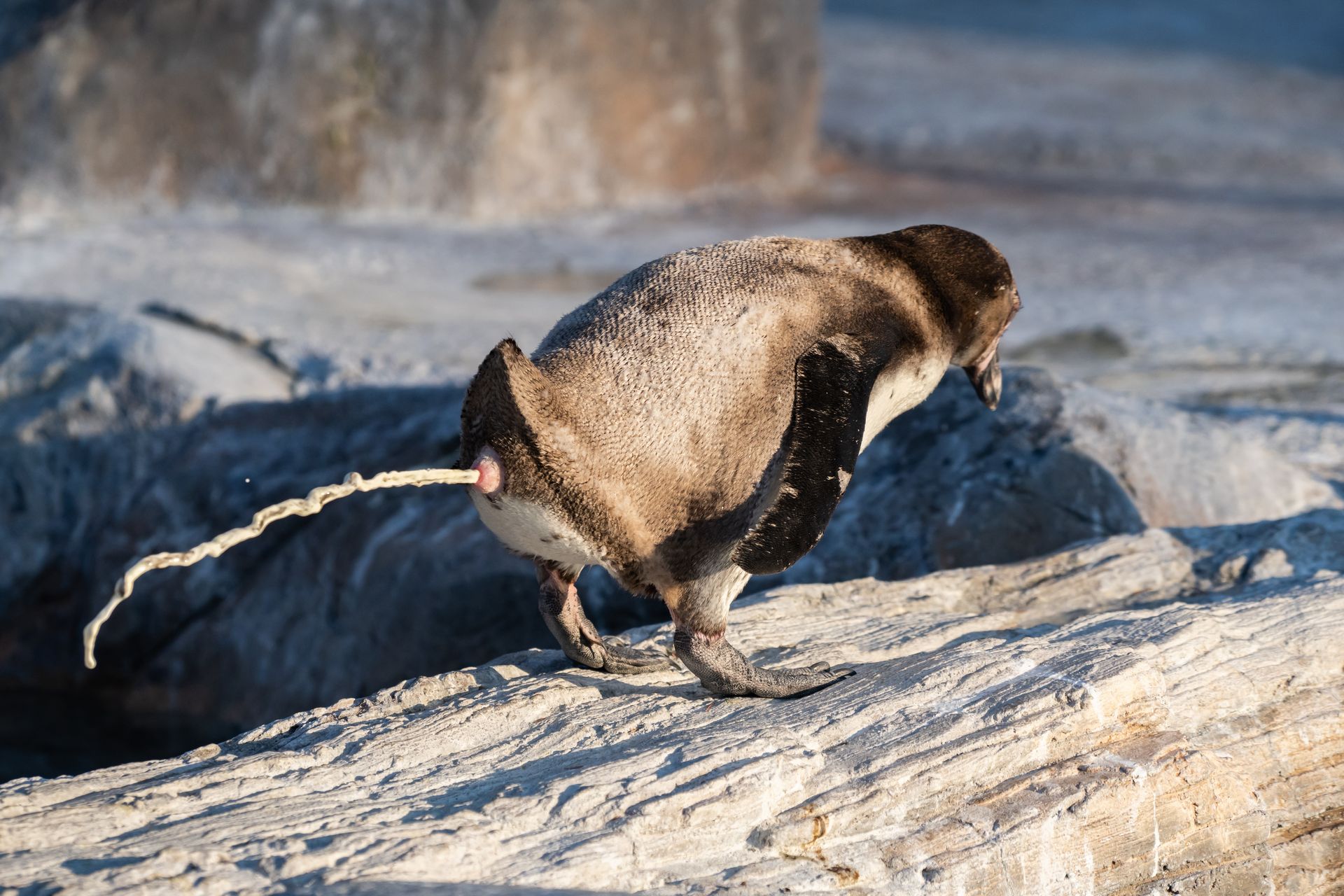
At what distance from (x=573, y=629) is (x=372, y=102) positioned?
7130 mm

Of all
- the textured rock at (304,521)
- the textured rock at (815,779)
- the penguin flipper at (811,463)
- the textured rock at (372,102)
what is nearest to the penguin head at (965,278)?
the penguin flipper at (811,463)

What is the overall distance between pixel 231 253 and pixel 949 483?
16.7 feet

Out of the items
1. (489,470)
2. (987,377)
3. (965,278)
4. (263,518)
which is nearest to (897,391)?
(965,278)

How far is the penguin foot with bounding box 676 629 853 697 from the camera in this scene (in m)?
2.74

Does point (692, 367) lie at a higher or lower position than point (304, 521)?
higher

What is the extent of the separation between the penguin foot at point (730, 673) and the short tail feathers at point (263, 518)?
0.56 metres

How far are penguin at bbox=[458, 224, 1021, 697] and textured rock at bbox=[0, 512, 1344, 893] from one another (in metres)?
0.27

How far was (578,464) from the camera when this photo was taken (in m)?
2.52

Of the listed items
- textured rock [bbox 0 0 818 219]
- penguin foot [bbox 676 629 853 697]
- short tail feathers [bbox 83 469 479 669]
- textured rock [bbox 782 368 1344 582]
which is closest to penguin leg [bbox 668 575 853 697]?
penguin foot [bbox 676 629 853 697]

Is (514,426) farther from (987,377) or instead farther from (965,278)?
(987,377)

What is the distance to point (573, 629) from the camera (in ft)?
9.69

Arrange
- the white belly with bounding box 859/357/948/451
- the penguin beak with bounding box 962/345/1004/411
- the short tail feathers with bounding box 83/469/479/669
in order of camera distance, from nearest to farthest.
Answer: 1. the short tail feathers with bounding box 83/469/479/669
2. the white belly with bounding box 859/357/948/451
3. the penguin beak with bounding box 962/345/1004/411

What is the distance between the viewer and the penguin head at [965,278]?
3.02 m

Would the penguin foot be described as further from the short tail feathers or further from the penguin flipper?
the short tail feathers
